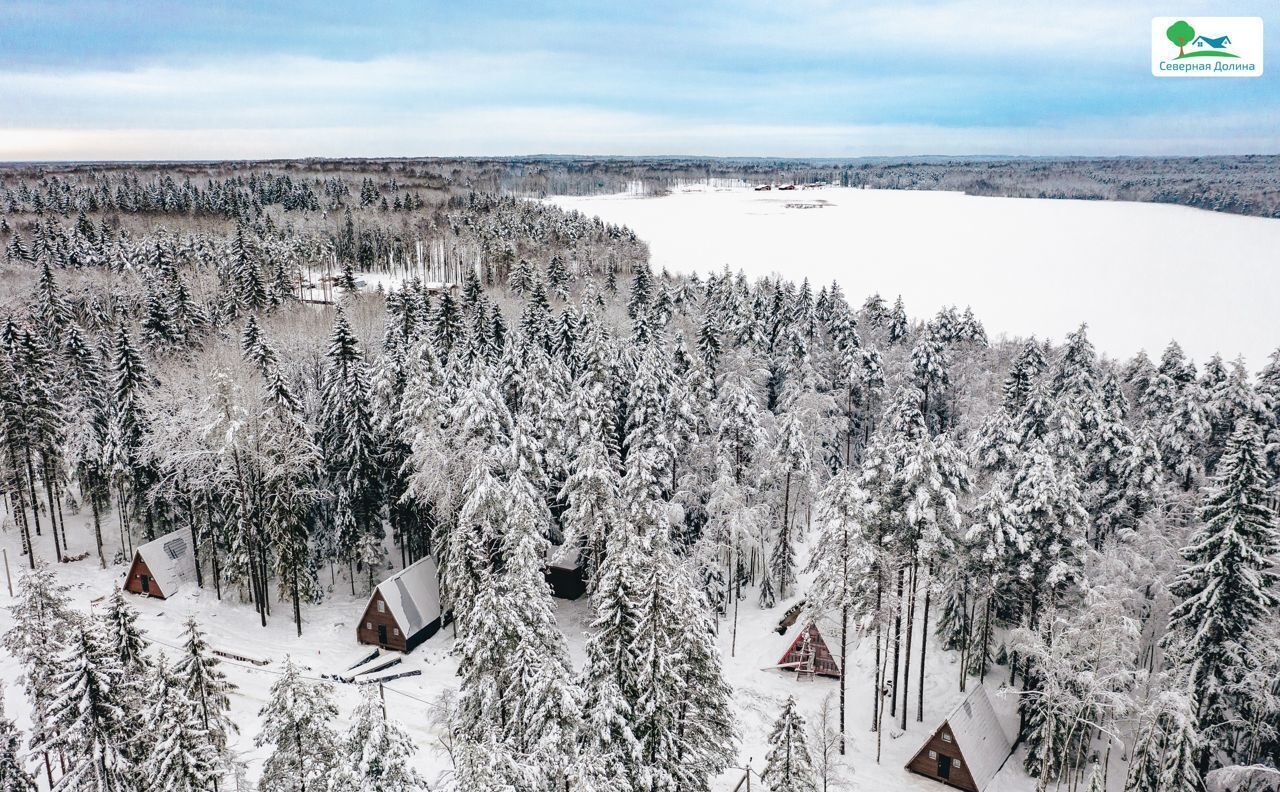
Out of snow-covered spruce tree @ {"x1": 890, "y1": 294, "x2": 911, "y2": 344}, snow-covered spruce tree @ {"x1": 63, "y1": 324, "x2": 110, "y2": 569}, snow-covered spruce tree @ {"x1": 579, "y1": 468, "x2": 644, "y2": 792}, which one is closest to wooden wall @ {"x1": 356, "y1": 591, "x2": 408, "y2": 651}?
snow-covered spruce tree @ {"x1": 63, "y1": 324, "x2": 110, "y2": 569}

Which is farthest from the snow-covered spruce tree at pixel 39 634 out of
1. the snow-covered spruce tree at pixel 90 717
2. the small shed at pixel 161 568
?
the small shed at pixel 161 568

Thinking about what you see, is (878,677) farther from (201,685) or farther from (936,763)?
(201,685)

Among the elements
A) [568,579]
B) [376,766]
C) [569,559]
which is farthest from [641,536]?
[568,579]

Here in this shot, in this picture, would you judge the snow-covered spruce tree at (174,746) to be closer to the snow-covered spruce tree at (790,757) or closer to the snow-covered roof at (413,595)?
the snow-covered spruce tree at (790,757)

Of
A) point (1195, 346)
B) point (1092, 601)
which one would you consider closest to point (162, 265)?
point (1092, 601)

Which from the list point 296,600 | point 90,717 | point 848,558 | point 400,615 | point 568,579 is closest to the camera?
point 90,717
